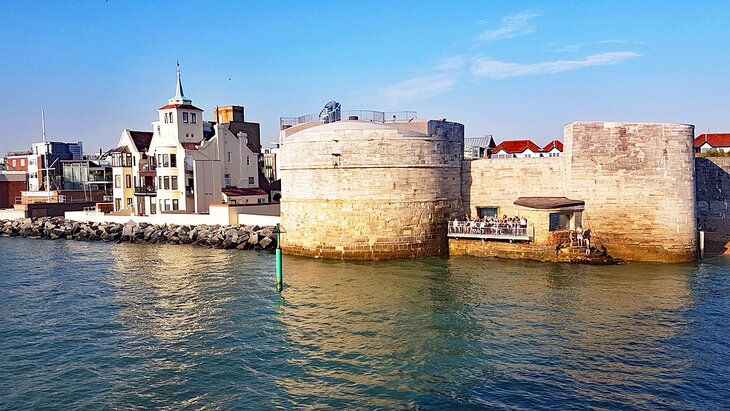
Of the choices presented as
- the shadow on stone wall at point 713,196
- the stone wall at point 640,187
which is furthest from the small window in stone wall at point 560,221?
the shadow on stone wall at point 713,196

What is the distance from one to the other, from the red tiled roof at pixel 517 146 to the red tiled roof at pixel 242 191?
79.5 feet

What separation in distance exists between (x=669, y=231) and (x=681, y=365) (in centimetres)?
1307

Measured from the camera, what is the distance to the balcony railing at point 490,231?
25234 millimetres

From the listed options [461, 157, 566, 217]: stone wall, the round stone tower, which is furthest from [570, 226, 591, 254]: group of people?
the round stone tower

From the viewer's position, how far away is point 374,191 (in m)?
26.0

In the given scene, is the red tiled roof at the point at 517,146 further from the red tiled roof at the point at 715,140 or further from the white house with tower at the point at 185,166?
the white house with tower at the point at 185,166

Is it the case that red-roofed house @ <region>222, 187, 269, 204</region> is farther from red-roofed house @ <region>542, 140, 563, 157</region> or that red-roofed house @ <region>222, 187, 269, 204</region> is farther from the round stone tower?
red-roofed house @ <region>542, 140, 563, 157</region>

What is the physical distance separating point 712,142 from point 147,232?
4751 cm

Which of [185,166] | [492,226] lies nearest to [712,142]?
[492,226]

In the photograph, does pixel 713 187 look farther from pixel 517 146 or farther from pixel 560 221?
pixel 517 146

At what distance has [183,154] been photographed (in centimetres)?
3781

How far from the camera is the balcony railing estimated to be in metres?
25.2

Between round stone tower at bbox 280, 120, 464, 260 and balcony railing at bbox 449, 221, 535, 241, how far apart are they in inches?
27.0

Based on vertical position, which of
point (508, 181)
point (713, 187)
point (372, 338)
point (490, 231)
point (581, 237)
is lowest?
point (372, 338)
